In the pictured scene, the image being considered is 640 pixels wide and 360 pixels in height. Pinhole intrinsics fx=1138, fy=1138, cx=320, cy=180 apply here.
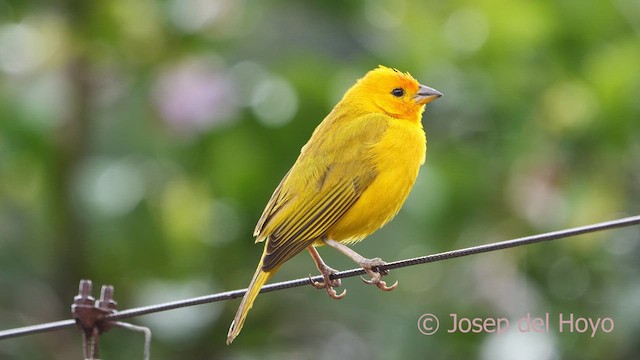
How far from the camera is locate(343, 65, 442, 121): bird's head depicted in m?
4.62

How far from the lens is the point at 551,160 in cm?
535

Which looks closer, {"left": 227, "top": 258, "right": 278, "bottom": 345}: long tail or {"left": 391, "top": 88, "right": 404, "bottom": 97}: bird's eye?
{"left": 227, "top": 258, "right": 278, "bottom": 345}: long tail

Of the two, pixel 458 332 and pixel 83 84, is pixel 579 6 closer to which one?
pixel 458 332

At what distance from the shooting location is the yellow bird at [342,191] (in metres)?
3.94

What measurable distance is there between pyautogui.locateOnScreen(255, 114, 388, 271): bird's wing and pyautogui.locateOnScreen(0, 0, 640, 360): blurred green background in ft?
3.13

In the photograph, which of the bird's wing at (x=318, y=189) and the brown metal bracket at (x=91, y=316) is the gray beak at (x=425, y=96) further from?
the brown metal bracket at (x=91, y=316)

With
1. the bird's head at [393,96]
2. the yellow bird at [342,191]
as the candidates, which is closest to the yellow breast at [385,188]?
the yellow bird at [342,191]

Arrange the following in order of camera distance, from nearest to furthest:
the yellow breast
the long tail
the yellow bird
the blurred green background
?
the long tail
the yellow bird
the yellow breast
the blurred green background

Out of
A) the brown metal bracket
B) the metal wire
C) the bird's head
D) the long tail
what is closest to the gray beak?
the bird's head

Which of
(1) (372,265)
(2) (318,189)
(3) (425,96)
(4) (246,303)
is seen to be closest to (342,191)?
(2) (318,189)

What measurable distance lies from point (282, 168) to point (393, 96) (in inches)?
41.2

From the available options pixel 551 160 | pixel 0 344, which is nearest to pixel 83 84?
pixel 0 344

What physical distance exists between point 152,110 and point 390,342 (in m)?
1.61

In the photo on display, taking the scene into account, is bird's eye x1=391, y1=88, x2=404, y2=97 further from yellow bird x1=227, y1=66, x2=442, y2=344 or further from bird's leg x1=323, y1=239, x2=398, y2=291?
bird's leg x1=323, y1=239, x2=398, y2=291
